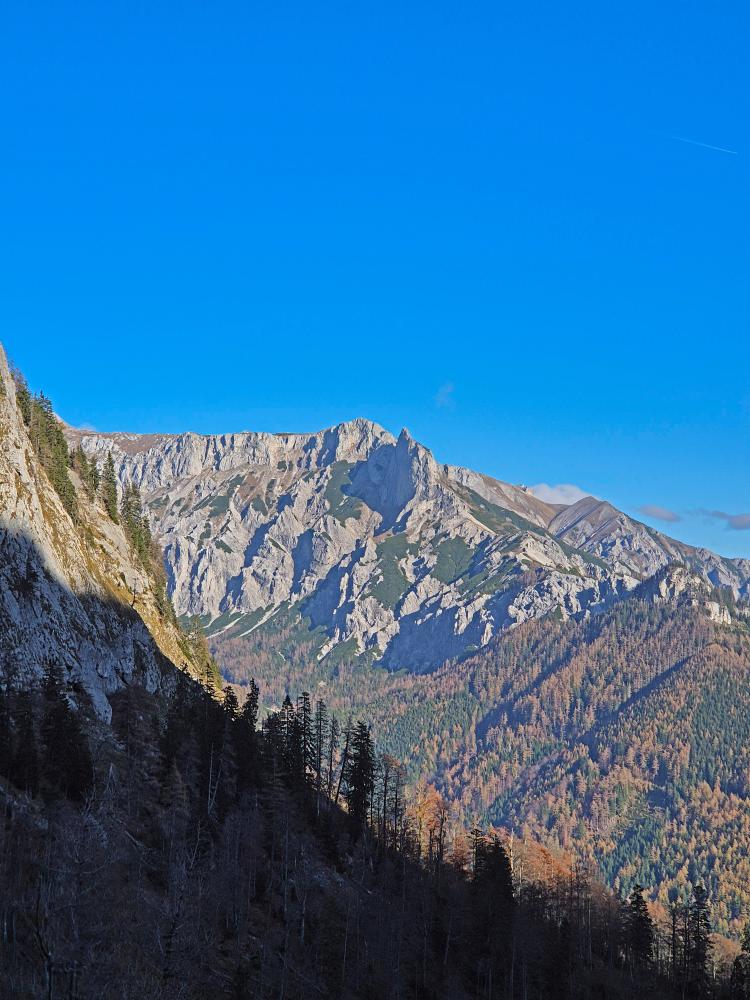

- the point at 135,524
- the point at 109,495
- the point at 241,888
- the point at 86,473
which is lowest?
the point at 241,888

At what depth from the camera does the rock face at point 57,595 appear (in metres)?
87.3

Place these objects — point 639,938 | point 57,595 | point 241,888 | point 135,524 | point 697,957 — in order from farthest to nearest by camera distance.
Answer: point 135,524 → point 639,938 → point 697,957 → point 57,595 → point 241,888

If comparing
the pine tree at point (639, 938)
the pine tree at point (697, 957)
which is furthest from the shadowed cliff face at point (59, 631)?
the pine tree at point (697, 957)

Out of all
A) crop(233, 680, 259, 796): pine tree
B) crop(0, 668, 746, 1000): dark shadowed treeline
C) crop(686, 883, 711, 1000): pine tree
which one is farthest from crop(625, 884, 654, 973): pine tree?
crop(233, 680, 259, 796): pine tree

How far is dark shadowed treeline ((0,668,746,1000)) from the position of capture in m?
43.5

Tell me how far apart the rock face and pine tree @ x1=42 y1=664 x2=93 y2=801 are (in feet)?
25.1

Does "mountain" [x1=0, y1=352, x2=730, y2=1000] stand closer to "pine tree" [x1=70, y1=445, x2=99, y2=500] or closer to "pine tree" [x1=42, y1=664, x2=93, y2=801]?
"pine tree" [x1=42, y1=664, x2=93, y2=801]

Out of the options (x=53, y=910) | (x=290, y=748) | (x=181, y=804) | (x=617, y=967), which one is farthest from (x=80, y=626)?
(x=617, y=967)

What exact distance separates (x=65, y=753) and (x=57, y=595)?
84.3 feet

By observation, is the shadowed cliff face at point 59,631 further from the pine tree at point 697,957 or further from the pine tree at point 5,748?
the pine tree at point 697,957

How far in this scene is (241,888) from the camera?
258ft

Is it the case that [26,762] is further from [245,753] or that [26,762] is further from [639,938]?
[639,938]

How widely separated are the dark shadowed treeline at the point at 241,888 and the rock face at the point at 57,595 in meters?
3.71

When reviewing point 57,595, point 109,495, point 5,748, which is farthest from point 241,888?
point 109,495
